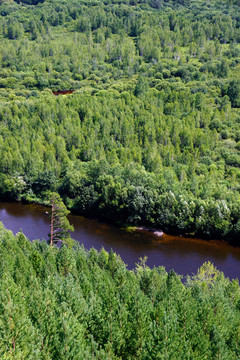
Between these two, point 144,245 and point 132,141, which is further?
point 132,141

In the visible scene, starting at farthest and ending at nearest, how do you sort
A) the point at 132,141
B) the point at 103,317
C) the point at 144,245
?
the point at 132,141
the point at 144,245
the point at 103,317

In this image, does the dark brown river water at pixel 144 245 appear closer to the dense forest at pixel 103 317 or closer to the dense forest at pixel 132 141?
the dense forest at pixel 132 141

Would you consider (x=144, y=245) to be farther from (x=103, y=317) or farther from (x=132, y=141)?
(x=132, y=141)

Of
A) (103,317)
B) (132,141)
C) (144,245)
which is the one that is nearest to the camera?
(103,317)

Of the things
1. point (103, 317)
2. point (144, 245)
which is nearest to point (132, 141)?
point (144, 245)

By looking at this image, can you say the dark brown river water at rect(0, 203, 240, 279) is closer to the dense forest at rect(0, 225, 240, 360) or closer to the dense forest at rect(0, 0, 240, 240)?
the dense forest at rect(0, 0, 240, 240)

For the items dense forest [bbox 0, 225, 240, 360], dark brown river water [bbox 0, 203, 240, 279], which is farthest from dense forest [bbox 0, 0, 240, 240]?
dense forest [bbox 0, 225, 240, 360]

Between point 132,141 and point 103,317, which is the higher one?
point 103,317

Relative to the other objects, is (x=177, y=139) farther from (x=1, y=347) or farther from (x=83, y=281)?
(x=1, y=347)

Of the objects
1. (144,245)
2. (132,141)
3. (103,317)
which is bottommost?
(144,245)
